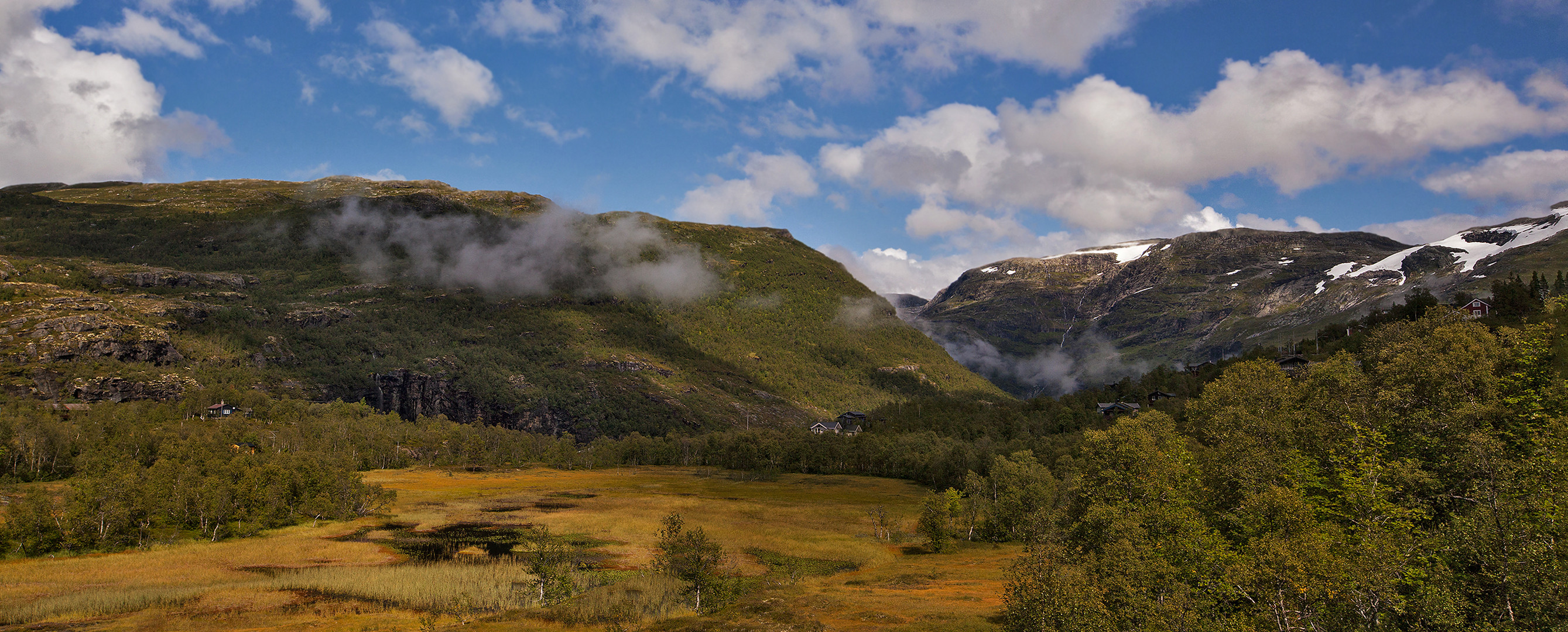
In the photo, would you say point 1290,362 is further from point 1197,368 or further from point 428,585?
point 428,585

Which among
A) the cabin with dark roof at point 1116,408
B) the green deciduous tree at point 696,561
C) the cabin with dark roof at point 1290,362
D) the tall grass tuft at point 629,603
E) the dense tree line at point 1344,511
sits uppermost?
the cabin with dark roof at point 1290,362

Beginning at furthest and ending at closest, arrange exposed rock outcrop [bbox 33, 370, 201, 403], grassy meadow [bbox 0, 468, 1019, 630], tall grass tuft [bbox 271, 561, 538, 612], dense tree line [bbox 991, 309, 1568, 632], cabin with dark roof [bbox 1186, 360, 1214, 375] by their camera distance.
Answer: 1. exposed rock outcrop [bbox 33, 370, 201, 403]
2. cabin with dark roof [bbox 1186, 360, 1214, 375]
3. tall grass tuft [bbox 271, 561, 538, 612]
4. grassy meadow [bbox 0, 468, 1019, 630]
5. dense tree line [bbox 991, 309, 1568, 632]

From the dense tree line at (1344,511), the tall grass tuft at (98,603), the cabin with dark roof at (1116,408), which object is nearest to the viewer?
the dense tree line at (1344,511)

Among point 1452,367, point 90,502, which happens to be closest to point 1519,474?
point 1452,367

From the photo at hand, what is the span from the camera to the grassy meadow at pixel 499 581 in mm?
48000

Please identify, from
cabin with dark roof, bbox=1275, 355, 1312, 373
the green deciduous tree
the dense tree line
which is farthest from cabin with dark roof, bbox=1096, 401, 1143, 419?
the green deciduous tree

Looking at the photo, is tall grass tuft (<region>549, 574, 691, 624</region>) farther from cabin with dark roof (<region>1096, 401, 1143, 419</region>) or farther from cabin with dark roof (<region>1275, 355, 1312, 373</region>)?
cabin with dark roof (<region>1275, 355, 1312, 373</region>)

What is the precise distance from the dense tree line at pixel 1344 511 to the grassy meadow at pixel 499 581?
13.5m

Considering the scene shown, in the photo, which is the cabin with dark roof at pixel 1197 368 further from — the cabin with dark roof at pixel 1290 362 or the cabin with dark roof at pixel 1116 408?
the cabin with dark roof at pixel 1116 408

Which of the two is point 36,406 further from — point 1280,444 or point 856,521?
point 1280,444

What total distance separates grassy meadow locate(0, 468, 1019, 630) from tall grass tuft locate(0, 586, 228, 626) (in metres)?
0.17

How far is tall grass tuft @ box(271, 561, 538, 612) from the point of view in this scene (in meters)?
54.4

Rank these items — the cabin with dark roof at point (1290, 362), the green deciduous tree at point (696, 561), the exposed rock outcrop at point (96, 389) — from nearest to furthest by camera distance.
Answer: the green deciduous tree at point (696, 561), the cabin with dark roof at point (1290, 362), the exposed rock outcrop at point (96, 389)

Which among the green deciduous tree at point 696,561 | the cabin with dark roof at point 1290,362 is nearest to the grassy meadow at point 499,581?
the green deciduous tree at point 696,561
